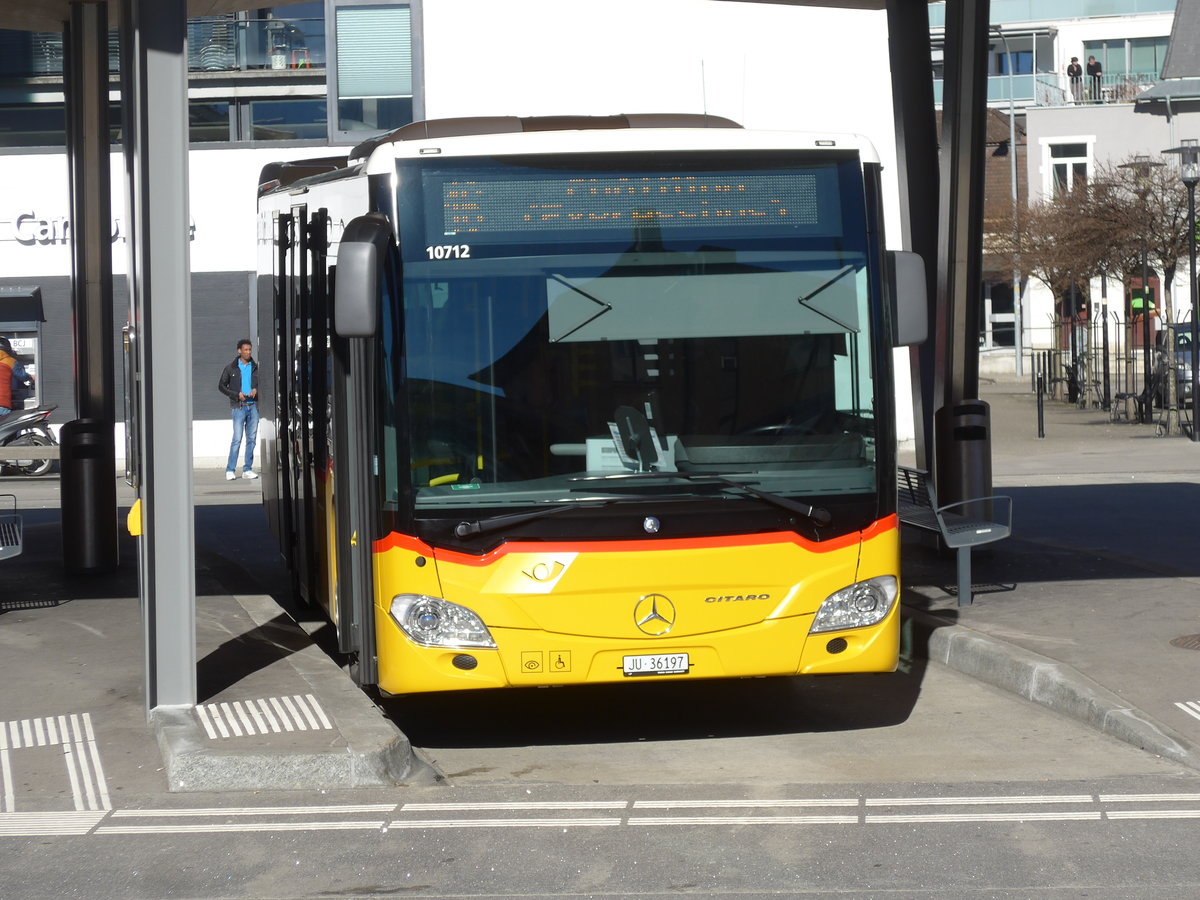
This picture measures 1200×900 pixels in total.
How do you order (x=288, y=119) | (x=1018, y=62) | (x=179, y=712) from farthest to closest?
(x=1018, y=62) < (x=288, y=119) < (x=179, y=712)

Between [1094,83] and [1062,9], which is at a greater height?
[1062,9]

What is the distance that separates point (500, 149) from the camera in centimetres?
745

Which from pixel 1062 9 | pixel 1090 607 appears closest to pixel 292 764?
pixel 1090 607

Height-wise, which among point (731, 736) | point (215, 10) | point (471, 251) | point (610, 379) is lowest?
point (731, 736)

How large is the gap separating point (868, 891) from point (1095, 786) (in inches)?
70.1

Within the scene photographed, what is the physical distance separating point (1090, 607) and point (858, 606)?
3651mm

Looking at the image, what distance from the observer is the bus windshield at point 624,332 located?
7242 millimetres

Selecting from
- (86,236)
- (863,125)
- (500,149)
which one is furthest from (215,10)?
(863,125)

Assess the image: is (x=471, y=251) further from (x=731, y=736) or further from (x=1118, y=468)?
(x=1118, y=468)

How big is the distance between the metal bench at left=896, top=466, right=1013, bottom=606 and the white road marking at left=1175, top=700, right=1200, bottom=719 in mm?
2225

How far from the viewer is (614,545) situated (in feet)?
23.7

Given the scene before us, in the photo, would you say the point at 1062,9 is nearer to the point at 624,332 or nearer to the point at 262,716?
the point at 624,332

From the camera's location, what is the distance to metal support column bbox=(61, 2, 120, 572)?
1328 centimetres

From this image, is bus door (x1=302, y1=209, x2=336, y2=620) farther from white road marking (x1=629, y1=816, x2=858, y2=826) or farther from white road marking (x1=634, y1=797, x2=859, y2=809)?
white road marking (x1=629, y1=816, x2=858, y2=826)
